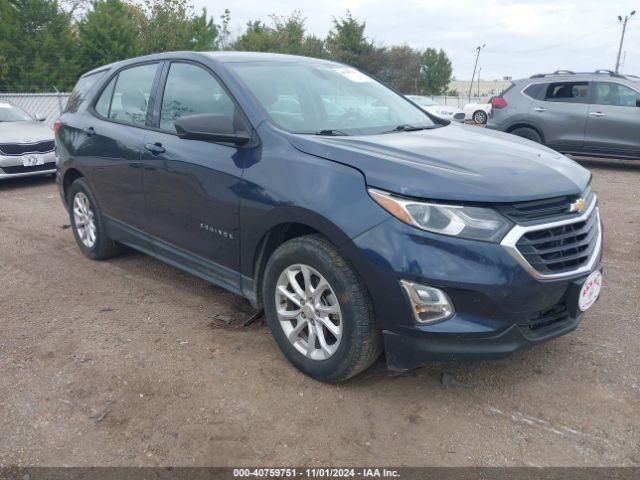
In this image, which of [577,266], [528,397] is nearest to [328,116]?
[577,266]

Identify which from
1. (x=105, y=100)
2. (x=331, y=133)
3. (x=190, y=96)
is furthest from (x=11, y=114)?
(x=331, y=133)

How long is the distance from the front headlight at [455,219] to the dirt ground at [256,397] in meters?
0.93

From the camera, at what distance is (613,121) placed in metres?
9.60

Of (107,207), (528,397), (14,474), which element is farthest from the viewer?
(107,207)

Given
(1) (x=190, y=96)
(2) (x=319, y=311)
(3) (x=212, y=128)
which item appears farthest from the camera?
(1) (x=190, y=96)

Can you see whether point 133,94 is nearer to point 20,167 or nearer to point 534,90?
point 20,167

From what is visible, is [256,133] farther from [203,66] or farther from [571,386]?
[571,386]

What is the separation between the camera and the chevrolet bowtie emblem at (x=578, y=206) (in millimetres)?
2740

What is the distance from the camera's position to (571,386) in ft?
9.73

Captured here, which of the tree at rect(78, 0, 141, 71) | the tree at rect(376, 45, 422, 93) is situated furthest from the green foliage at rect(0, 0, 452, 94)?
the tree at rect(376, 45, 422, 93)

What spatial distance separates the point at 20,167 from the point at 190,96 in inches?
243

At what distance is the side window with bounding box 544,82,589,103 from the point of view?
10.0 metres

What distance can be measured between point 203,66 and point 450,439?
2.67 metres

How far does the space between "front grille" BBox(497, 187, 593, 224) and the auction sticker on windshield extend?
33cm
